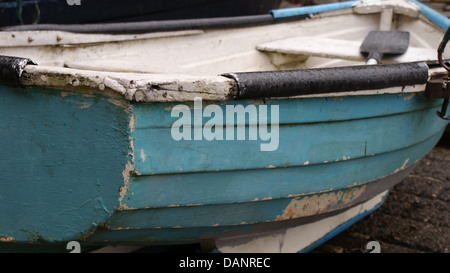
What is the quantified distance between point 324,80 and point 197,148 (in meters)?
0.46

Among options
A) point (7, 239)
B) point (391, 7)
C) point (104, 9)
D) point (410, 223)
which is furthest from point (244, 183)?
point (104, 9)

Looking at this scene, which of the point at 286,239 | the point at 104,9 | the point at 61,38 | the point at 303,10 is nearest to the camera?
the point at 286,239

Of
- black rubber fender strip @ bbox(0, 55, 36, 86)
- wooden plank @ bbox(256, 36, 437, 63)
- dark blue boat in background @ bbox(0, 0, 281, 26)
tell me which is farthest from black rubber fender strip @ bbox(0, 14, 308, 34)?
black rubber fender strip @ bbox(0, 55, 36, 86)

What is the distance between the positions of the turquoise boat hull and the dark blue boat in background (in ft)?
4.91

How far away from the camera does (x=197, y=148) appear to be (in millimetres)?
1448

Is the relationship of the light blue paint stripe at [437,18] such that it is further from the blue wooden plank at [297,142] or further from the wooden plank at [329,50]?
the blue wooden plank at [297,142]

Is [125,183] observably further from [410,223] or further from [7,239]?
[410,223]

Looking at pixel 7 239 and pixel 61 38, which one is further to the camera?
pixel 61 38

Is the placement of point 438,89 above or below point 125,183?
above

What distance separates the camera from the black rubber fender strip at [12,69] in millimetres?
1307

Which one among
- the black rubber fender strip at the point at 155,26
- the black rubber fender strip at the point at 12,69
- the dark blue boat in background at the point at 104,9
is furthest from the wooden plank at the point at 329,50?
the black rubber fender strip at the point at 12,69

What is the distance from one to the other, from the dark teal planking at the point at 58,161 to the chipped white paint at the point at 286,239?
577 millimetres

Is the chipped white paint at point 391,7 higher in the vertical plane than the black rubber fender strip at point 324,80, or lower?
higher
